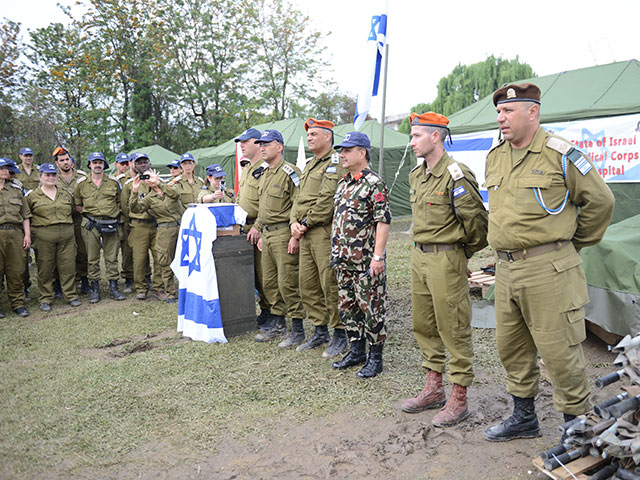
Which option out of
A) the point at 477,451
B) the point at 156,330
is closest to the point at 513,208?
the point at 477,451

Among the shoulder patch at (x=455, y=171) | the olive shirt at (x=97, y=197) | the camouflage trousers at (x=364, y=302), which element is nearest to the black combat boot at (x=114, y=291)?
the olive shirt at (x=97, y=197)

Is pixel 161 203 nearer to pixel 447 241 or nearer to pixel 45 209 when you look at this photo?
pixel 45 209

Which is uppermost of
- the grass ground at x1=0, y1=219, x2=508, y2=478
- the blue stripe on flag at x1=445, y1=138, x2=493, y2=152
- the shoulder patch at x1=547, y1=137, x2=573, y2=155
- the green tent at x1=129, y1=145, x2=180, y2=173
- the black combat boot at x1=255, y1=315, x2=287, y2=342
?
the green tent at x1=129, y1=145, x2=180, y2=173

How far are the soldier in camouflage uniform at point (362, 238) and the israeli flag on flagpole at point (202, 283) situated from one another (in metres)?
1.69

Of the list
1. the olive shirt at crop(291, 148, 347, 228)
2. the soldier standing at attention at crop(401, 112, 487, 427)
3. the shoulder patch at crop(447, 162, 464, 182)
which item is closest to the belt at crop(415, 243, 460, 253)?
the soldier standing at attention at crop(401, 112, 487, 427)

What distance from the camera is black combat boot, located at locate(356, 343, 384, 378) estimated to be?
429 centimetres

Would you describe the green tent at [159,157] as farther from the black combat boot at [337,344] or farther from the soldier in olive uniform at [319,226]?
the black combat boot at [337,344]

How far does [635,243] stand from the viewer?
14.7ft

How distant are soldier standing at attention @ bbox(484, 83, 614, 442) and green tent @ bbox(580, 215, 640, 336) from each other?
1.68 m

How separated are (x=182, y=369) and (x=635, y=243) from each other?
422 cm

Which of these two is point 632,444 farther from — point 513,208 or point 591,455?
point 513,208

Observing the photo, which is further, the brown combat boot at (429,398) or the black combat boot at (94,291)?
the black combat boot at (94,291)

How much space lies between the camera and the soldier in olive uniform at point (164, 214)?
7363 mm

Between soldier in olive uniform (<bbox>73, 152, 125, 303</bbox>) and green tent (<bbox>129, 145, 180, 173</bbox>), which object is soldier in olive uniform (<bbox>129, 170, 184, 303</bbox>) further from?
green tent (<bbox>129, 145, 180, 173</bbox>)
